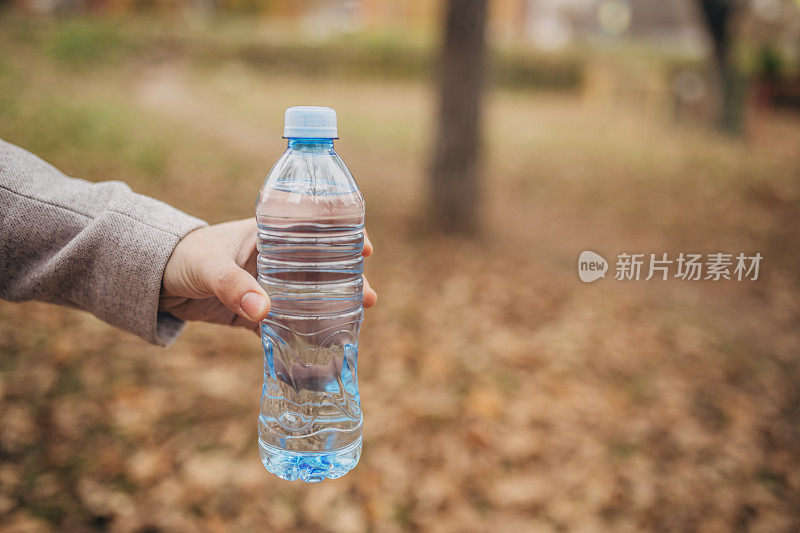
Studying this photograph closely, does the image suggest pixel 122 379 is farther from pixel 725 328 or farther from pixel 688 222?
pixel 688 222

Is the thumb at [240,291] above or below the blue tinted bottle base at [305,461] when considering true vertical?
above

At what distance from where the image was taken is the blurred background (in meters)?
2.97

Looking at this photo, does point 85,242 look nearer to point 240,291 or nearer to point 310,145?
point 240,291

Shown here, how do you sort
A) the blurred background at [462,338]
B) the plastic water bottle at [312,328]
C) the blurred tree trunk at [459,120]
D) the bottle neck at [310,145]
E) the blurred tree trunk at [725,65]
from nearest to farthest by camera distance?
1. the bottle neck at [310,145]
2. the plastic water bottle at [312,328]
3. the blurred background at [462,338]
4. the blurred tree trunk at [459,120]
5. the blurred tree trunk at [725,65]

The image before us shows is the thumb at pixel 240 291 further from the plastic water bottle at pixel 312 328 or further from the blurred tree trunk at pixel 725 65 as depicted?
the blurred tree trunk at pixel 725 65

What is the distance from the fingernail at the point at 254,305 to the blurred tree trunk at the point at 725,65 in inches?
531

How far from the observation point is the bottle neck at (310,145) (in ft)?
4.96

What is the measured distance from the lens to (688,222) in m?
7.97

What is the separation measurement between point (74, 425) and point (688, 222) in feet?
24.8

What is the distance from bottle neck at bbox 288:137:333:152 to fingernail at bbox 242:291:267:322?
0.40 metres

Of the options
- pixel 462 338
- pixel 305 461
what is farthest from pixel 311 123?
pixel 462 338

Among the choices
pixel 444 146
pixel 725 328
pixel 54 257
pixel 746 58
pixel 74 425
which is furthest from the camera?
pixel 746 58

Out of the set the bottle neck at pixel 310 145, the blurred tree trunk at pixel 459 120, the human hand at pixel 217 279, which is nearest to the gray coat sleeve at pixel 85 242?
the human hand at pixel 217 279

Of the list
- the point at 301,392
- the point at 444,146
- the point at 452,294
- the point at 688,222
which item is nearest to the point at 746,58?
the point at 688,222
